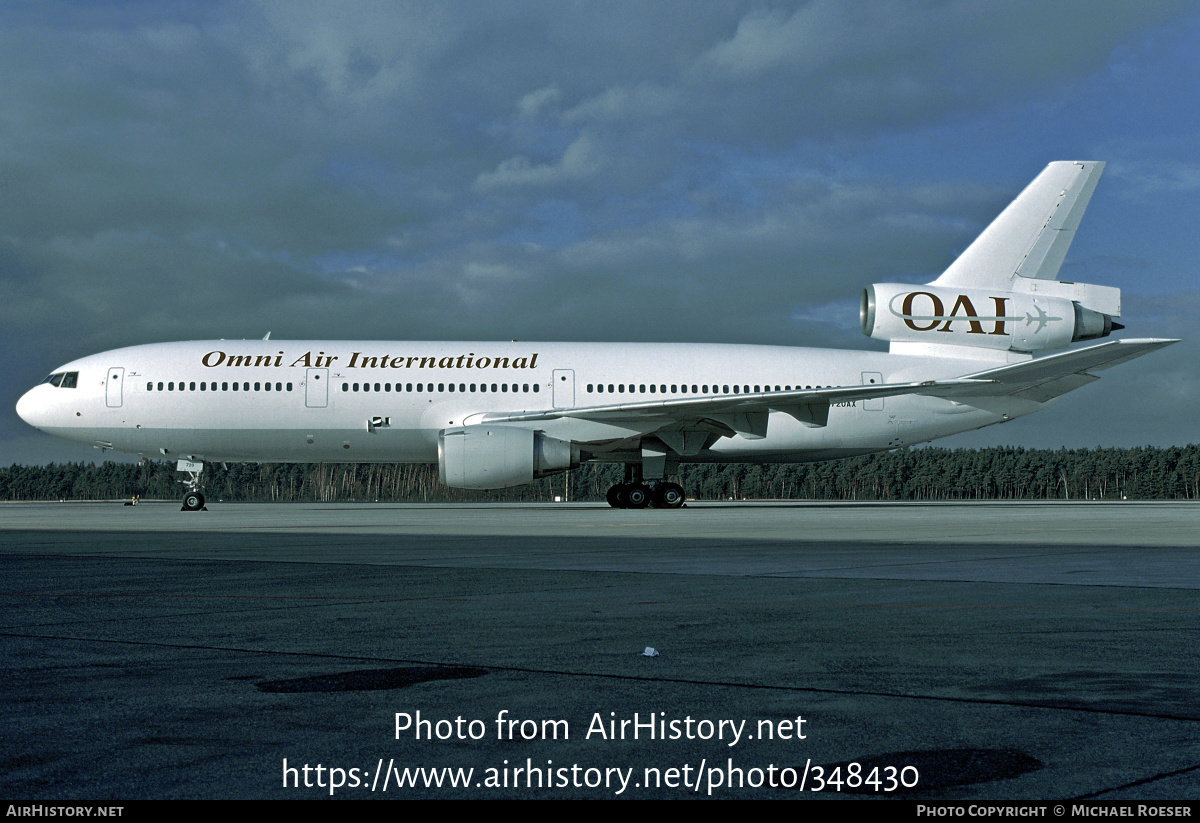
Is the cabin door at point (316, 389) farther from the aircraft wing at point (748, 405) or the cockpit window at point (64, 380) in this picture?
the cockpit window at point (64, 380)

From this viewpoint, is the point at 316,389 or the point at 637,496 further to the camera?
the point at 637,496

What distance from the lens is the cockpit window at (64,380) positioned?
2912 cm

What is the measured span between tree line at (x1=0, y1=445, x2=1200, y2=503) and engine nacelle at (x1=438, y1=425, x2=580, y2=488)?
45.0 metres

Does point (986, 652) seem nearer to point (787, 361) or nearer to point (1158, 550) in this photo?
point (1158, 550)

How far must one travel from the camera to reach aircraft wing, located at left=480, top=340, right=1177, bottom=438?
26.5 m

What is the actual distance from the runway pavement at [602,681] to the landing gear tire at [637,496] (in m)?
19.1

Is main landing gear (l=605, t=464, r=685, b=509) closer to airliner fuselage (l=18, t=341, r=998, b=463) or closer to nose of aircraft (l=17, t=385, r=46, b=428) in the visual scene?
airliner fuselage (l=18, t=341, r=998, b=463)

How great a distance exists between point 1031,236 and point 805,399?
9.91 m

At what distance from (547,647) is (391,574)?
450cm

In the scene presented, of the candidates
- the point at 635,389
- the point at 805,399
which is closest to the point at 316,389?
the point at 635,389

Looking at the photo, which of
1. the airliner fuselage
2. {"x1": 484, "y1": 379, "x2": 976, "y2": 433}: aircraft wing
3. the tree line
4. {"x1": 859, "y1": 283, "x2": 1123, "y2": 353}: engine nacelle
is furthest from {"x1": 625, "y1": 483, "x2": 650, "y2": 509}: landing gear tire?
the tree line

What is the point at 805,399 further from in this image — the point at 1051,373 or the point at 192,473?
the point at 192,473

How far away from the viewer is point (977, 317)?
30.8 metres

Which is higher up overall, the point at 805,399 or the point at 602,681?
the point at 805,399
